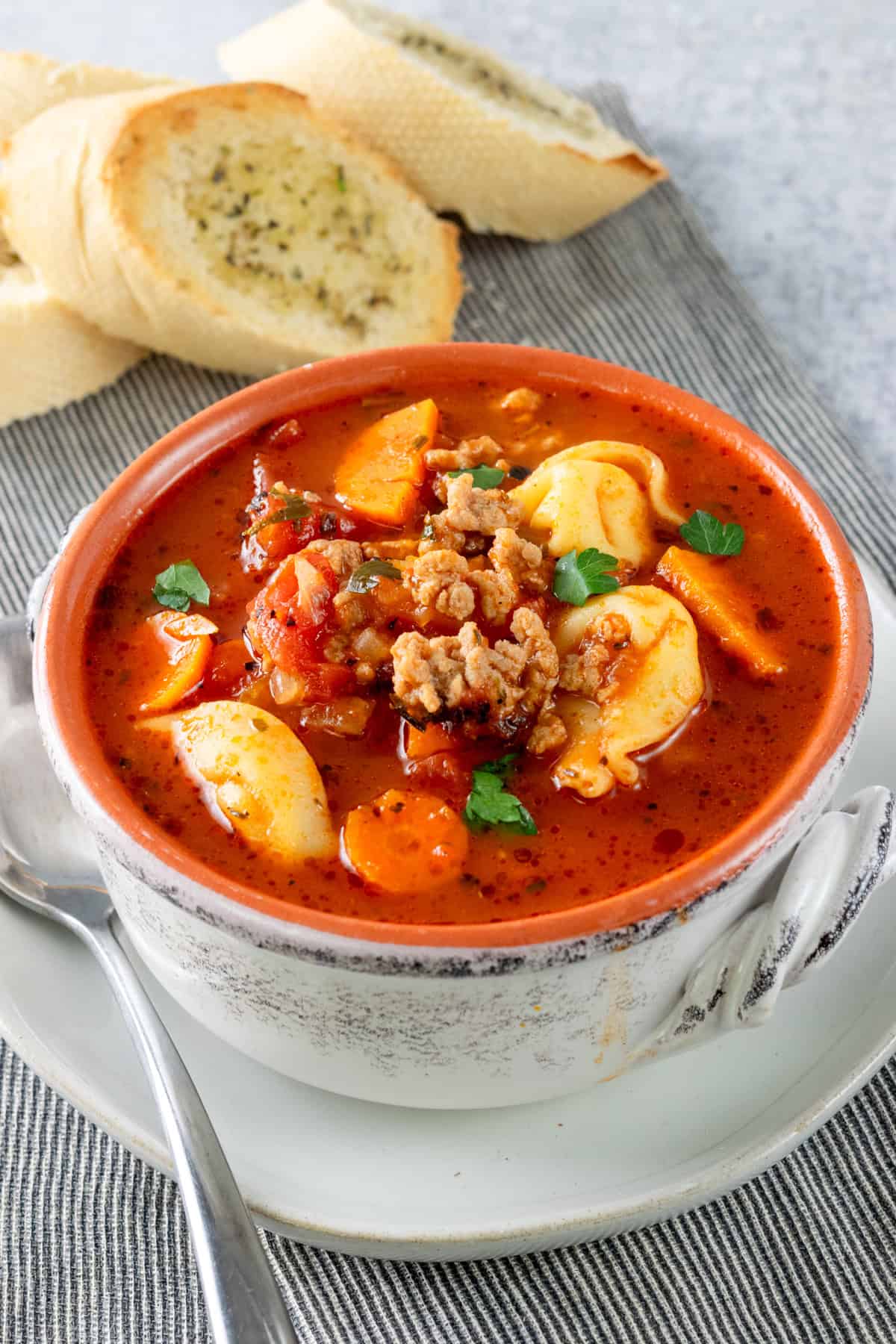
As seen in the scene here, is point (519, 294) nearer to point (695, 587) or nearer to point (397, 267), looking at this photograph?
point (397, 267)

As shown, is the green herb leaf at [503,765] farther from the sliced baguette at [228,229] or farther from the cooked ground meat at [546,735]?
the sliced baguette at [228,229]

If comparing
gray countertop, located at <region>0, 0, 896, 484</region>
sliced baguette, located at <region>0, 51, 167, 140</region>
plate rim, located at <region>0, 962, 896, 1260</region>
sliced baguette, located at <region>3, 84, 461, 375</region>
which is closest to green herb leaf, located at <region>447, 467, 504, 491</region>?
plate rim, located at <region>0, 962, 896, 1260</region>

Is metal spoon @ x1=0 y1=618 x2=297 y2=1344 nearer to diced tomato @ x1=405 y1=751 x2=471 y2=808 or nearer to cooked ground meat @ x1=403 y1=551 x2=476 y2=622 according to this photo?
diced tomato @ x1=405 y1=751 x2=471 y2=808

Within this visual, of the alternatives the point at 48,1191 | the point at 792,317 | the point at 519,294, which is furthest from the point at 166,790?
the point at 792,317

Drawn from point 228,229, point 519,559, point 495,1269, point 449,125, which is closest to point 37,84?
point 228,229

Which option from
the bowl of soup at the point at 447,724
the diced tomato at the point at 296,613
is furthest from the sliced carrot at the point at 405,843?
the diced tomato at the point at 296,613

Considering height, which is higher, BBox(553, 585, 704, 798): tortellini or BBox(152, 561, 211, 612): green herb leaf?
BBox(553, 585, 704, 798): tortellini
